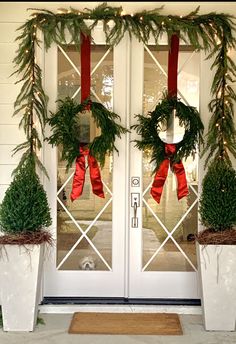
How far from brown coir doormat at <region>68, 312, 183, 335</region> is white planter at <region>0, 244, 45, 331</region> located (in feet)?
1.21

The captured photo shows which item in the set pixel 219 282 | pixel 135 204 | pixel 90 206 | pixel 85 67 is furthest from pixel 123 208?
pixel 85 67

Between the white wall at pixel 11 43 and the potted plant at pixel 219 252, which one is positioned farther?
the white wall at pixel 11 43

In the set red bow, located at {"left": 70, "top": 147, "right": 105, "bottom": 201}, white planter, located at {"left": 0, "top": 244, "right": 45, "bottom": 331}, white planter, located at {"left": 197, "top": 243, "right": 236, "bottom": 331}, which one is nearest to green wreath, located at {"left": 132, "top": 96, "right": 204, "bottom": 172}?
red bow, located at {"left": 70, "top": 147, "right": 105, "bottom": 201}

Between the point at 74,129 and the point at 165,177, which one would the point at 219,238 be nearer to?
the point at 165,177

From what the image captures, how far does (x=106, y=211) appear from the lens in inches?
169

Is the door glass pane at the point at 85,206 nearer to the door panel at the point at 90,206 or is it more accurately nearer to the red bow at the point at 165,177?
the door panel at the point at 90,206

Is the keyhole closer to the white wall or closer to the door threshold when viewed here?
the white wall

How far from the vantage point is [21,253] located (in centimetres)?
370

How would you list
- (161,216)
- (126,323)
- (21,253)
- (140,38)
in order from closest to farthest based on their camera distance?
(21,253), (126,323), (140,38), (161,216)

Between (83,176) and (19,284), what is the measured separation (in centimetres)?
103

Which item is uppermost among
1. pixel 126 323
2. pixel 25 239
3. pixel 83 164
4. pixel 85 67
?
pixel 85 67

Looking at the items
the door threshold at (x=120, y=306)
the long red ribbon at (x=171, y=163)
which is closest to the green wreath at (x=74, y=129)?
the long red ribbon at (x=171, y=163)

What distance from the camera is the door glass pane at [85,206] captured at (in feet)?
13.9

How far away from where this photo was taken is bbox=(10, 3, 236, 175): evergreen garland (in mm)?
4035
